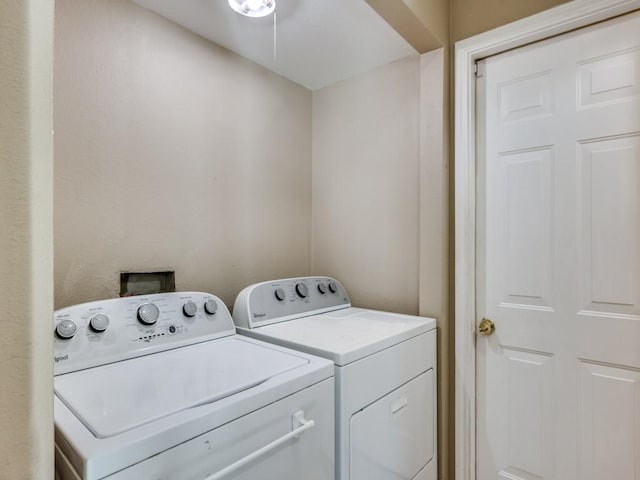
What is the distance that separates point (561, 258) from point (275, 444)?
4.37 ft

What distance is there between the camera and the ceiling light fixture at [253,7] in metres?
1.45

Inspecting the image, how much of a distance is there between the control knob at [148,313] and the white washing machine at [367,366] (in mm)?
357

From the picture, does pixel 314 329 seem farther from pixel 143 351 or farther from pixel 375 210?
pixel 375 210

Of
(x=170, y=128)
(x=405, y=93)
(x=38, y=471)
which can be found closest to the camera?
(x=38, y=471)

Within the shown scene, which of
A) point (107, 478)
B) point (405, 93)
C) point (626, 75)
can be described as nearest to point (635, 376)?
point (626, 75)

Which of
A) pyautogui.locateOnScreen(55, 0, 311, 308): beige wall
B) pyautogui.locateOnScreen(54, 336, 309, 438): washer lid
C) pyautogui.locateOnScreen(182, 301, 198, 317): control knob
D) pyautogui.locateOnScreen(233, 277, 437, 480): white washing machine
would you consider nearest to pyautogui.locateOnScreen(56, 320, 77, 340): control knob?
pyautogui.locateOnScreen(54, 336, 309, 438): washer lid

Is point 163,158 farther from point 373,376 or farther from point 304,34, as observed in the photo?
point 373,376

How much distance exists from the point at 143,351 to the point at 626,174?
184cm

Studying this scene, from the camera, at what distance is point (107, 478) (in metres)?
0.62

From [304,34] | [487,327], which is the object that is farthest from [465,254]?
[304,34]

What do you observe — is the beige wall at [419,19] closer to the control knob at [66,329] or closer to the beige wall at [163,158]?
the beige wall at [163,158]

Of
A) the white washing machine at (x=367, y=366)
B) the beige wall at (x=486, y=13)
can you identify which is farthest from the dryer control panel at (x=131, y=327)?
the beige wall at (x=486, y=13)

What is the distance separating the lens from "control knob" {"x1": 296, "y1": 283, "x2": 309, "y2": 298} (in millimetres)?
1779

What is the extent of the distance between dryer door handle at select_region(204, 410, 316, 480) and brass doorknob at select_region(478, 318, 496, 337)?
102cm
